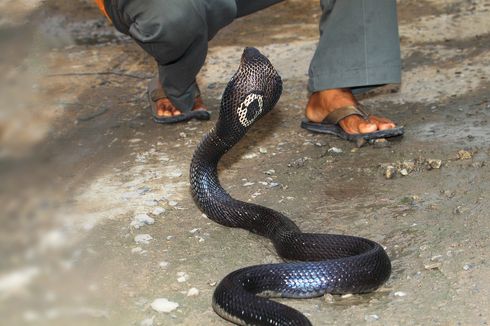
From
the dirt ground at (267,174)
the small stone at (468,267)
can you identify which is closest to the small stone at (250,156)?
the dirt ground at (267,174)

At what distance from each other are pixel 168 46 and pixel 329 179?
40.2 inches

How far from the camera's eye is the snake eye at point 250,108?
334 cm

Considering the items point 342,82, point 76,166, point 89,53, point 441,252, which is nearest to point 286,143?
point 342,82

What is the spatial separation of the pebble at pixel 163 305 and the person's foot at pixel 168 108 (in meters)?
1.92

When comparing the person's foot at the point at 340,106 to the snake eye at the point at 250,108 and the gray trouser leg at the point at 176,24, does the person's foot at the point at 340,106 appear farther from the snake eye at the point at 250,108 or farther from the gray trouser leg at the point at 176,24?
the snake eye at the point at 250,108

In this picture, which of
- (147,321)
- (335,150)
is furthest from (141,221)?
(335,150)

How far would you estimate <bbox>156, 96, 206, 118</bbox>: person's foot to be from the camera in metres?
4.66

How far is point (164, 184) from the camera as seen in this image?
3.90 m

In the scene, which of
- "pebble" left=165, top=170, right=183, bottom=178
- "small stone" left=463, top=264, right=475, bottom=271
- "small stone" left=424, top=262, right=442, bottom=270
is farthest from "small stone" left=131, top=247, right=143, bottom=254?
"small stone" left=463, top=264, right=475, bottom=271

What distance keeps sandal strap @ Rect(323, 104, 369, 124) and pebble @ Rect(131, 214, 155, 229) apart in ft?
3.97

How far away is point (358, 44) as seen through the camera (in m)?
4.27

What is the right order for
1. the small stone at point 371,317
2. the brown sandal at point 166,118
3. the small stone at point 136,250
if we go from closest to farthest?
the small stone at point 371,317 < the small stone at point 136,250 < the brown sandal at point 166,118

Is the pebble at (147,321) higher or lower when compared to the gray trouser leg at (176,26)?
lower

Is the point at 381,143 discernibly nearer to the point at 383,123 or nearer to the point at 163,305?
the point at 383,123
